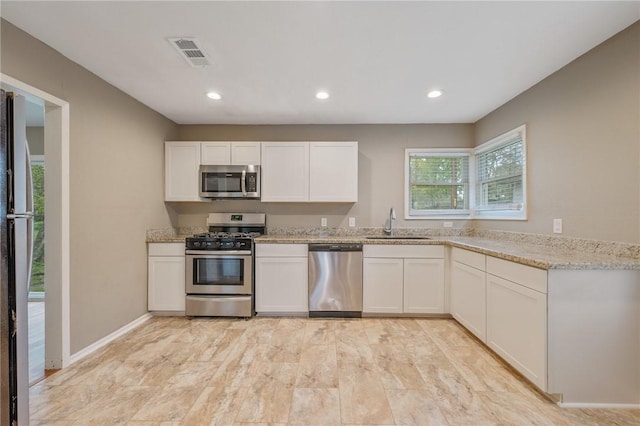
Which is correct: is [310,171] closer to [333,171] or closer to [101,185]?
[333,171]

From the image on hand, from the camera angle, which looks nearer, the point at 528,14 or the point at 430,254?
the point at 528,14

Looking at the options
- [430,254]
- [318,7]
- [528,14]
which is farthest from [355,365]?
[528,14]

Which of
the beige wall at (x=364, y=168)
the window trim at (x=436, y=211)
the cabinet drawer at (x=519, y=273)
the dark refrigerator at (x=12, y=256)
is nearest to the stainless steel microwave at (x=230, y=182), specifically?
the beige wall at (x=364, y=168)

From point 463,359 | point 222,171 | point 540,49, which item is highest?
point 540,49

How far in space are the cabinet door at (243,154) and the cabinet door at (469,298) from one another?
272 centimetres

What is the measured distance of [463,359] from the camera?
2354 mm

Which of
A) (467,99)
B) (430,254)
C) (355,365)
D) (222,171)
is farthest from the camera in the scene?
(222,171)

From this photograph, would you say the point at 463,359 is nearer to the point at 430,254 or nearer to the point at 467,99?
the point at 430,254

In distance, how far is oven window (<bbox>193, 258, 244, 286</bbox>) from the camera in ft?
10.7

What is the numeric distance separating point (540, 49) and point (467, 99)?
943mm

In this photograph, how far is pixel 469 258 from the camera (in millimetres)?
2748

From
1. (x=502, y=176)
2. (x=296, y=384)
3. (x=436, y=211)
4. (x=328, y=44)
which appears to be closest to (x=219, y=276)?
(x=296, y=384)

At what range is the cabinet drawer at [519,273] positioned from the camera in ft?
5.92

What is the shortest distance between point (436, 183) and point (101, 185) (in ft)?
12.7
